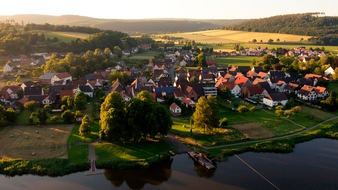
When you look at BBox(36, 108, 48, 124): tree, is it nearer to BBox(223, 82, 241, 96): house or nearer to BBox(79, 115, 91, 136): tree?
BBox(79, 115, 91, 136): tree

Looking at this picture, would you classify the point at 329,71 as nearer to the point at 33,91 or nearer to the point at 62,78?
the point at 62,78

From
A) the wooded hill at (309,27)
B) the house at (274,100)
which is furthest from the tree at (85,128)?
the wooded hill at (309,27)

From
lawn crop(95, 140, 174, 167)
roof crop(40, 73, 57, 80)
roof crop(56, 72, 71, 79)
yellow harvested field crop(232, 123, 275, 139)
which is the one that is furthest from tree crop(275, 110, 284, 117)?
roof crop(40, 73, 57, 80)

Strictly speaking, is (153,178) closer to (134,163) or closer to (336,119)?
(134,163)

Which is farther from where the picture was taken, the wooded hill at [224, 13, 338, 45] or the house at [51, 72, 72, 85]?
the wooded hill at [224, 13, 338, 45]

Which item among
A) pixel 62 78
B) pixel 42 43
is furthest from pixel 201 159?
pixel 42 43

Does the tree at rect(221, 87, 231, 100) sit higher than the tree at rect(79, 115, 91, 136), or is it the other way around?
the tree at rect(221, 87, 231, 100)
